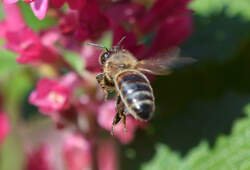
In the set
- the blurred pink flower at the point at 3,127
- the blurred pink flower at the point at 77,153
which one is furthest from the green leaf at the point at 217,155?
the blurred pink flower at the point at 3,127

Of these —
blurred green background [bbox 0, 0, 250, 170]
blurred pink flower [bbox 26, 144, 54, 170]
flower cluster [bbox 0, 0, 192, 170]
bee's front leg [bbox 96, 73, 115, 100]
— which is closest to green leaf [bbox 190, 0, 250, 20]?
blurred green background [bbox 0, 0, 250, 170]

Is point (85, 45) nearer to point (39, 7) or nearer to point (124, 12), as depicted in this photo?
point (124, 12)

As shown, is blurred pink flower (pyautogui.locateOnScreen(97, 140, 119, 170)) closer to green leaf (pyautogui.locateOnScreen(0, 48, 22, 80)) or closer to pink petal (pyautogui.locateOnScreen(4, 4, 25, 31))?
green leaf (pyautogui.locateOnScreen(0, 48, 22, 80))

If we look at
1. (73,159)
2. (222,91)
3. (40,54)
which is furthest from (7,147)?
(222,91)

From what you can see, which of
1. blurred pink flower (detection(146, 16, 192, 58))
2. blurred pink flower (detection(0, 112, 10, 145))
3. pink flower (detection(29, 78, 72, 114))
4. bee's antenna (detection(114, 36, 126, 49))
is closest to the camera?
bee's antenna (detection(114, 36, 126, 49))

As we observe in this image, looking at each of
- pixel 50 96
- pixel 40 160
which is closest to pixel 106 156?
pixel 40 160

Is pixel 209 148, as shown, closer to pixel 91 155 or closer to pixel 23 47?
pixel 91 155

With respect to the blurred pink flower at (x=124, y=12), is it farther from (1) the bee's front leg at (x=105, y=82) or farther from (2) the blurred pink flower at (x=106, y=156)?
(2) the blurred pink flower at (x=106, y=156)
